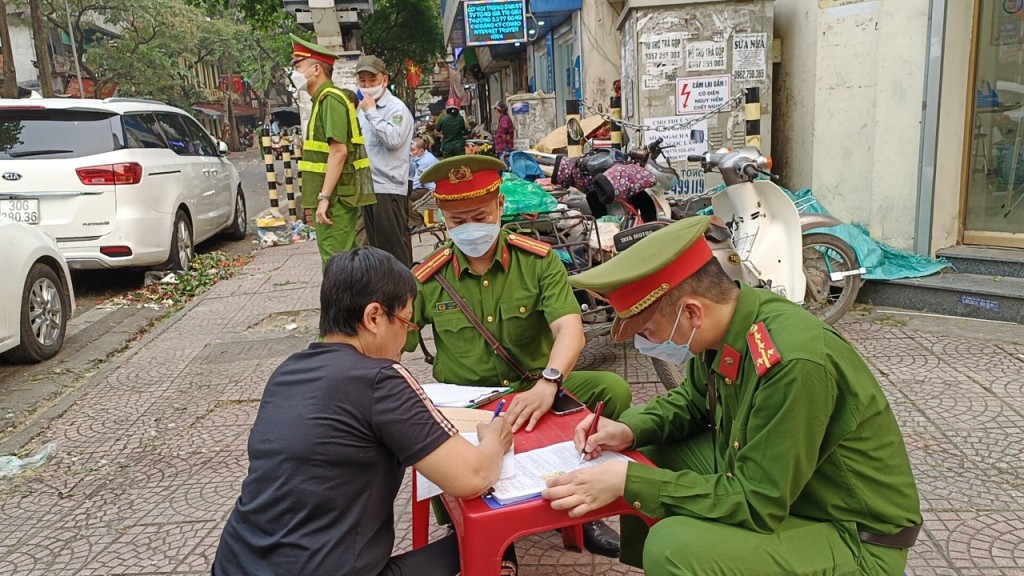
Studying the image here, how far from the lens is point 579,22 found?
11.8 m

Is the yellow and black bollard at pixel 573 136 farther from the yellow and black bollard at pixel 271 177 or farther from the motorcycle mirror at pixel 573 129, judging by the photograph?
the yellow and black bollard at pixel 271 177

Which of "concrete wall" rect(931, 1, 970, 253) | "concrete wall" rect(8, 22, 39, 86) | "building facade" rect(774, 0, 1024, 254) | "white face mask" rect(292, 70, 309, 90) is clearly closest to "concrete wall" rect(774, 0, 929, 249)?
"building facade" rect(774, 0, 1024, 254)

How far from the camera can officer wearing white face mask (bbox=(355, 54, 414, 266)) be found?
575 cm

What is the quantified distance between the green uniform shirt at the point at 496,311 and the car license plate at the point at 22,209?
5.26 meters

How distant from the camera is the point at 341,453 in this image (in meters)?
1.76

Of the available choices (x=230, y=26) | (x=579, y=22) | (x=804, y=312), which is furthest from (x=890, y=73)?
(x=230, y=26)

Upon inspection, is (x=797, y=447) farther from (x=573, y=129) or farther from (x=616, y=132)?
(x=616, y=132)

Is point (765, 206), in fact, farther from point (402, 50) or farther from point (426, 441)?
point (402, 50)

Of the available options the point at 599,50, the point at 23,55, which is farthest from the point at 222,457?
the point at 23,55

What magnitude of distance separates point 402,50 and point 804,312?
89.9 feet

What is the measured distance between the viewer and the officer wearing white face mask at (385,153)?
575 cm

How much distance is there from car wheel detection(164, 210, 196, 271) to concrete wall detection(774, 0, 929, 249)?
5903 mm

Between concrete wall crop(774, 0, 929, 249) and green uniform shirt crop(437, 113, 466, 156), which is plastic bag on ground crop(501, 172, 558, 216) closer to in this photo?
concrete wall crop(774, 0, 929, 249)

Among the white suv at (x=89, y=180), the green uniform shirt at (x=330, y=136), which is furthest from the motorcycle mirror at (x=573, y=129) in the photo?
the white suv at (x=89, y=180)
